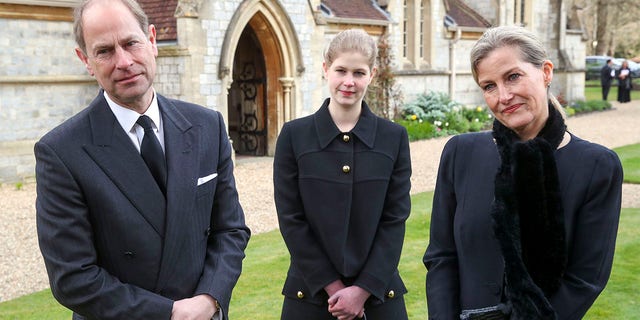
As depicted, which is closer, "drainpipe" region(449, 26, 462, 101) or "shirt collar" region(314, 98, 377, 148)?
"shirt collar" region(314, 98, 377, 148)

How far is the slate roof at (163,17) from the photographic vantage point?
1162 centimetres

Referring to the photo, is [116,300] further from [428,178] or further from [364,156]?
[428,178]

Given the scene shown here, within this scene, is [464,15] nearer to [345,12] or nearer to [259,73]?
[345,12]

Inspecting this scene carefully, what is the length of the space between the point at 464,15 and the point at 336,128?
20582 mm

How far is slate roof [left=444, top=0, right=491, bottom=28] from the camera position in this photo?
21.4 meters

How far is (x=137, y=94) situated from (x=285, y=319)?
130 centimetres

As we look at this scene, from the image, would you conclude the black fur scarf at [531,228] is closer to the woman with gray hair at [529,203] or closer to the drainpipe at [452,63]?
the woman with gray hair at [529,203]

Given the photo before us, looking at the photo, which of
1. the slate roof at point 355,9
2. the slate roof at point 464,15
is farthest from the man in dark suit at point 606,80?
the slate roof at point 355,9

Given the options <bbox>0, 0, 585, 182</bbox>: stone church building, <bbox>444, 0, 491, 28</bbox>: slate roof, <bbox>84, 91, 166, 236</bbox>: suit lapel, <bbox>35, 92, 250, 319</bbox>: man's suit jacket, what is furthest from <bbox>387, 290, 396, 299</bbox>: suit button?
<bbox>444, 0, 491, 28</bbox>: slate roof

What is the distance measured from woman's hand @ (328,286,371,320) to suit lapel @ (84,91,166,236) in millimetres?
Result: 922

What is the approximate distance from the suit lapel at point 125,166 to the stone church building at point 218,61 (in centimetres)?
923

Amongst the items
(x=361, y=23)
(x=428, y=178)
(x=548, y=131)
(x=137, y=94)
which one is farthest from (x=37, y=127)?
(x=548, y=131)

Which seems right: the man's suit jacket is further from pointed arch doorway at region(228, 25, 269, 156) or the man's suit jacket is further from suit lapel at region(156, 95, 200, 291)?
pointed arch doorway at region(228, 25, 269, 156)

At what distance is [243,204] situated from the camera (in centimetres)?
909
